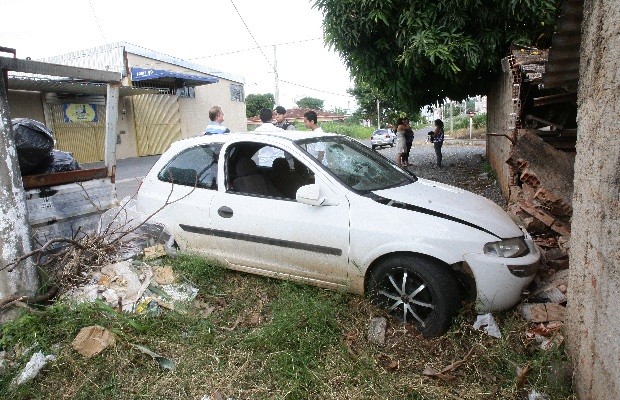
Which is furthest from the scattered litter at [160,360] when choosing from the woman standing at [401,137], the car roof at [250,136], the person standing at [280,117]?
the woman standing at [401,137]

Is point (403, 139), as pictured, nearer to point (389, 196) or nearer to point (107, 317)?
point (389, 196)

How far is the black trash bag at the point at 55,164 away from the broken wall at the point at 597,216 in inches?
169

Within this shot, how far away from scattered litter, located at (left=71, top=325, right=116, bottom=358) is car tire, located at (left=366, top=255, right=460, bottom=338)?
1957 mm

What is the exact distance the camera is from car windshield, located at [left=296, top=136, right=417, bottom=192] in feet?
12.1

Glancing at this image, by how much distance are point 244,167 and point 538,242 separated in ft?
9.87

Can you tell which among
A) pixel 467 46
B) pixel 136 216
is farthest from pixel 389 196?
pixel 467 46

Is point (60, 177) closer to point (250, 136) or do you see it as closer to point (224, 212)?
point (224, 212)

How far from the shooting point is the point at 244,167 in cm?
417

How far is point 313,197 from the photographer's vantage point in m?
3.33

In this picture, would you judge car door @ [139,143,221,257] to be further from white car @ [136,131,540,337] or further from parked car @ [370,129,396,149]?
parked car @ [370,129,396,149]

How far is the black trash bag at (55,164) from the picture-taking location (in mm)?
4020

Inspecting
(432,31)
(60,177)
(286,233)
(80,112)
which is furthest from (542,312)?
(80,112)

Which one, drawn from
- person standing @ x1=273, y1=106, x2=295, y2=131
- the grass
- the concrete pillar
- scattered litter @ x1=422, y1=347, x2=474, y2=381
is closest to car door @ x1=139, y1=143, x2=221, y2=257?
the grass

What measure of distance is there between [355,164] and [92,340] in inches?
101
